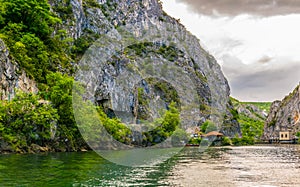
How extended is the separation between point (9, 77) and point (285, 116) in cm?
14062

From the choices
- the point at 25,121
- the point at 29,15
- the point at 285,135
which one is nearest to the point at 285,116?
the point at 285,135

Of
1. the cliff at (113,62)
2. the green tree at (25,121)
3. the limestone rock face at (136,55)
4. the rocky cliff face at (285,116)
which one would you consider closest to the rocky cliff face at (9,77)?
the cliff at (113,62)

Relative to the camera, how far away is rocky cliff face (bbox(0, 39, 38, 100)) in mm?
42938

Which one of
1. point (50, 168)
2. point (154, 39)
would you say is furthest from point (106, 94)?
point (154, 39)

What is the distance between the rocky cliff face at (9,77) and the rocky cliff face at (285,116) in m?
128

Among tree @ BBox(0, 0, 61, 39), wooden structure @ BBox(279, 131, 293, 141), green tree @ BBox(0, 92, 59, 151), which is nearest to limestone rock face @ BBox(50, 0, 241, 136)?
tree @ BBox(0, 0, 61, 39)

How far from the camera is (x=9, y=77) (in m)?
43.9

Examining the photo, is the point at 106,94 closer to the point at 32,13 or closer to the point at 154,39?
the point at 32,13

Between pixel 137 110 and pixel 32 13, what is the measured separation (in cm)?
3488

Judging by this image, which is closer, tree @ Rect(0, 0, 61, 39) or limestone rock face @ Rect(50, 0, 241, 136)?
tree @ Rect(0, 0, 61, 39)

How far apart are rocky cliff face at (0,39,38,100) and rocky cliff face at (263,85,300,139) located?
127503mm

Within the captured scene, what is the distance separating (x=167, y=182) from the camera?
20188 mm

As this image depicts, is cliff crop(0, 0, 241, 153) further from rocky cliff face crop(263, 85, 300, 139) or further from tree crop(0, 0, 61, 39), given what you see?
rocky cliff face crop(263, 85, 300, 139)

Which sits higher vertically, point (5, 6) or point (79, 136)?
point (5, 6)
